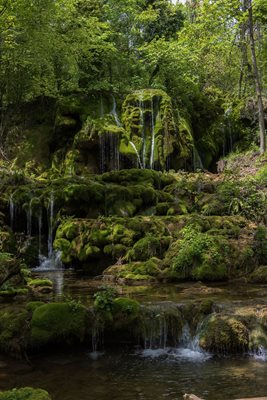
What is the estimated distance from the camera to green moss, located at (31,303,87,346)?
786 cm

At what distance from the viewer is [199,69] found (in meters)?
30.5

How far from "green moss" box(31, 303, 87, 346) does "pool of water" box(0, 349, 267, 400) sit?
30cm

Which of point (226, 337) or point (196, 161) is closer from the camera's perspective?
point (226, 337)

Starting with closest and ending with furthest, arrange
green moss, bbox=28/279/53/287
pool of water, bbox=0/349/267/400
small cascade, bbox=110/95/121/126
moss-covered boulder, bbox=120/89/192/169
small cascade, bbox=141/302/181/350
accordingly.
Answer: pool of water, bbox=0/349/267/400, small cascade, bbox=141/302/181/350, green moss, bbox=28/279/53/287, moss-covered boulder, bbox=120/89/192/169, small cascade, bbox=110/95/121/126

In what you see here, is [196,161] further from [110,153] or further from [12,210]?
[12,210]

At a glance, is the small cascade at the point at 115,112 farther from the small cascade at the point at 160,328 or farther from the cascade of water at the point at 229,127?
the small cascade at the point at 160,328

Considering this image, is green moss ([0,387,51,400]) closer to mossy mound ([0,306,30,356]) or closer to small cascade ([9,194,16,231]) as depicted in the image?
mossy mound ([0,306,30,356])

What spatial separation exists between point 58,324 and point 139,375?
1.91 m

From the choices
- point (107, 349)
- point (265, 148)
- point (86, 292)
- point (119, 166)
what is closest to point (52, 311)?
point (107, 349)

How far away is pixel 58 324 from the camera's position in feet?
26.3

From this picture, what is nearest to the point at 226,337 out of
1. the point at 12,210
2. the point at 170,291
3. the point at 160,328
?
the point at 160,328

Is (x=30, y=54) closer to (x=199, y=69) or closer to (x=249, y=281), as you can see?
(x=199, y=69)

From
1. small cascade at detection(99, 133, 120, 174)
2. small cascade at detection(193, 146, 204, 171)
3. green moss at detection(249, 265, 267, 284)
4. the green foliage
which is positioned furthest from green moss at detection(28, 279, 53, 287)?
small cascade at detection(193, 146, 204, 171)

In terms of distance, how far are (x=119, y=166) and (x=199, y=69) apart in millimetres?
12159
